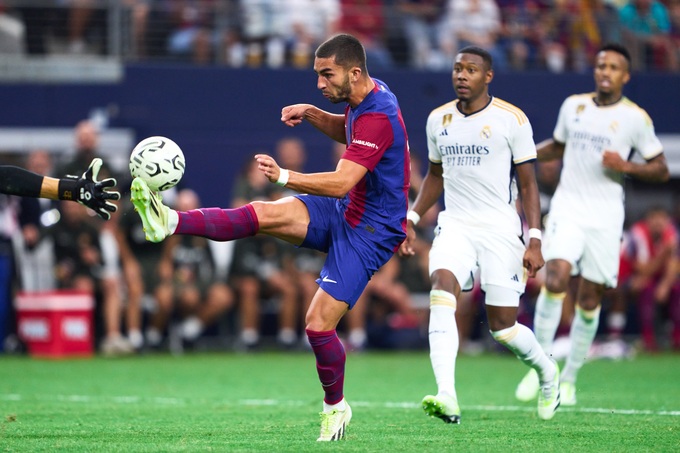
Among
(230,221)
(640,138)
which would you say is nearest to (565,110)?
(640,138)

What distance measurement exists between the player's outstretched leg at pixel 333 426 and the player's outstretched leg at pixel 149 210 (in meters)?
1.44

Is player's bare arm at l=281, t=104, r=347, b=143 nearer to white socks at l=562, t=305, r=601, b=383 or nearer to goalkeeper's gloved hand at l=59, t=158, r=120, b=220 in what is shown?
goalkeeper's gloved hand at l=59, t=158, r=120, b=220

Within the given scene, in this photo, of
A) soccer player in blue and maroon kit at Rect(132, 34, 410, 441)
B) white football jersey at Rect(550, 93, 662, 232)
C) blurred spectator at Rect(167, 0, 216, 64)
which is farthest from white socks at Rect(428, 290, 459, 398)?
blurred spectator at Rect(167, 0, 216, 64)

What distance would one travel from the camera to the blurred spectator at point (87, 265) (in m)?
14.8

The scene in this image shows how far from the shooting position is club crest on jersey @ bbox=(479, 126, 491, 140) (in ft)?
26.1

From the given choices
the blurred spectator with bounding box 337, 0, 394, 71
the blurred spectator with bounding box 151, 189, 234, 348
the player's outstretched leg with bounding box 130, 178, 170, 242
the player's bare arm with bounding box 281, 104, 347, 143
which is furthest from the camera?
the blurred spectator with bounding box 337, 0, 394, 71

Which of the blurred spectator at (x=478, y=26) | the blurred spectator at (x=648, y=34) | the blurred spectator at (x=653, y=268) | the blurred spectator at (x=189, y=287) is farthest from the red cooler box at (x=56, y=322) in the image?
the blurred spectator at (x=648, y=34)

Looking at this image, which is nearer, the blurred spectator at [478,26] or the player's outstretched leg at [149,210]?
the player's outstretched leg at [149,210]

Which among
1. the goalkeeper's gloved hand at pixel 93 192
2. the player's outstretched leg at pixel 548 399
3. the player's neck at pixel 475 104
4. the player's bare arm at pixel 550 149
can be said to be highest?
the player's neck at pixel 475 104

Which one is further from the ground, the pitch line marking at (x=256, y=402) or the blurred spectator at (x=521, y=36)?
the blurred spectator at (x=521, y=36)

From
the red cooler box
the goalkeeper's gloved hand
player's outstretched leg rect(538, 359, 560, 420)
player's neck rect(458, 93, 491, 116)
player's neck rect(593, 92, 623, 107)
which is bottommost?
the red cooler box

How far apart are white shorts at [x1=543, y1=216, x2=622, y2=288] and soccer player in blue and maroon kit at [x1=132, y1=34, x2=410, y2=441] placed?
8.95ft

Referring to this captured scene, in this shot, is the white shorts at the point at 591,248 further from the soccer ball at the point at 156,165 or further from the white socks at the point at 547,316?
the soccer ball at the point at 156,165

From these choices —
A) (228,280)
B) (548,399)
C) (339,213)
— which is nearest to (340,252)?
(339,213)
